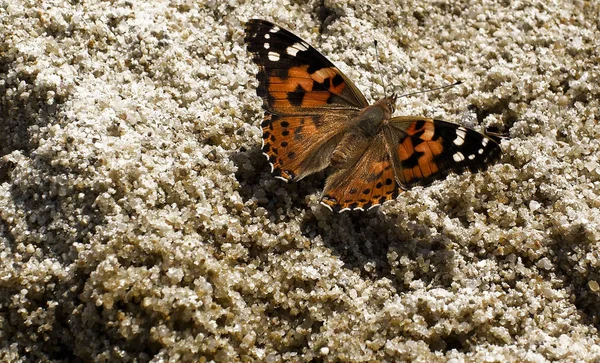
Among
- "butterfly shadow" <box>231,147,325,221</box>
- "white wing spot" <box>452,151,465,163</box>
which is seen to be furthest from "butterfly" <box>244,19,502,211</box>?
"butterfly shadow" <box>231,147,325,221</box>

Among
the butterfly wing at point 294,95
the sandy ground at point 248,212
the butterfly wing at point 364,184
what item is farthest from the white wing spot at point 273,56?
the butterfly wing at point 364,184

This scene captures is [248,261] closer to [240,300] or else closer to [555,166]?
[240,300]

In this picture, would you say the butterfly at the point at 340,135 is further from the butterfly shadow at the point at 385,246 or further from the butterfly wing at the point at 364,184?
the butterfly shadow at the point at 385,246

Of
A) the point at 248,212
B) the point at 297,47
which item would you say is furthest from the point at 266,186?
the point at 297,47

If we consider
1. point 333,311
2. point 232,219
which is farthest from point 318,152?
point 333,311

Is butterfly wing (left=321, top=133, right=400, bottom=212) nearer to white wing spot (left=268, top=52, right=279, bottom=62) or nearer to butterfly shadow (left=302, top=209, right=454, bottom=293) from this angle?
butterfly shadow (left=302, top=209, right=454, bottom=293)

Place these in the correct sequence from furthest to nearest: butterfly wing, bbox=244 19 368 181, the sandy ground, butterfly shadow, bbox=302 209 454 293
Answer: butterfly wing, bbox=244 19 368 181
butterfly shadow, bbox=302 209 454 293
the sandy ground
